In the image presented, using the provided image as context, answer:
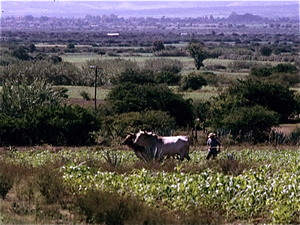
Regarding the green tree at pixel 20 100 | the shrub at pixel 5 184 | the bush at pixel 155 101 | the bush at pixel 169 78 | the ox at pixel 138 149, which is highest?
the shrub at pixel 5 184

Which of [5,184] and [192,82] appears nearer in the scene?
[5,184]

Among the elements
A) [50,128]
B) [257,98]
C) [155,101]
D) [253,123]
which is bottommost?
[155,101]

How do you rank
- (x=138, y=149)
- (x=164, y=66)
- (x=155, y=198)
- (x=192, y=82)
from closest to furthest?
(x=155, y=198) < (x=138, y=149) < (x=192, y=82) < (x=164, y=66)

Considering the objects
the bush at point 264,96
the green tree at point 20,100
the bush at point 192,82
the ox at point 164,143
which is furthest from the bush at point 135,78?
the ox at point 164,143

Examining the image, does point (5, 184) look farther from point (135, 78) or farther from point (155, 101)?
point (135, 78)

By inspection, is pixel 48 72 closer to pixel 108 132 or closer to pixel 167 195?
pixel 108 132

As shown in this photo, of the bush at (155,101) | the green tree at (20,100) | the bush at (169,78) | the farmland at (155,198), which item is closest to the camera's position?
the farmland at (155,198)

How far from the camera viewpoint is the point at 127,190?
12.3 m

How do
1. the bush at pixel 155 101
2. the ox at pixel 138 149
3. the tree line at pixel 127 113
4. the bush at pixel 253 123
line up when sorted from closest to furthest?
the ox at pixel 138 149 < the tree line at pixel 127 113 < the bush at pixel 253 123 < the bush at pixel 155 101

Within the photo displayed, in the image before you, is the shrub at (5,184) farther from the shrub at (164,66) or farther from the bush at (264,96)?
the shrub at (164,66)

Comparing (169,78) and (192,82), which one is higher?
(192,82)

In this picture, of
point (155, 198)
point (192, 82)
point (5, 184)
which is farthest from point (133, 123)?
point (192, 82)

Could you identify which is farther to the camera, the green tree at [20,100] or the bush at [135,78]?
the bush at [135,78]

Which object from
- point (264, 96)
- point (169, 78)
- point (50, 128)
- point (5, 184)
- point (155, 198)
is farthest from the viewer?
point (169, 78)
